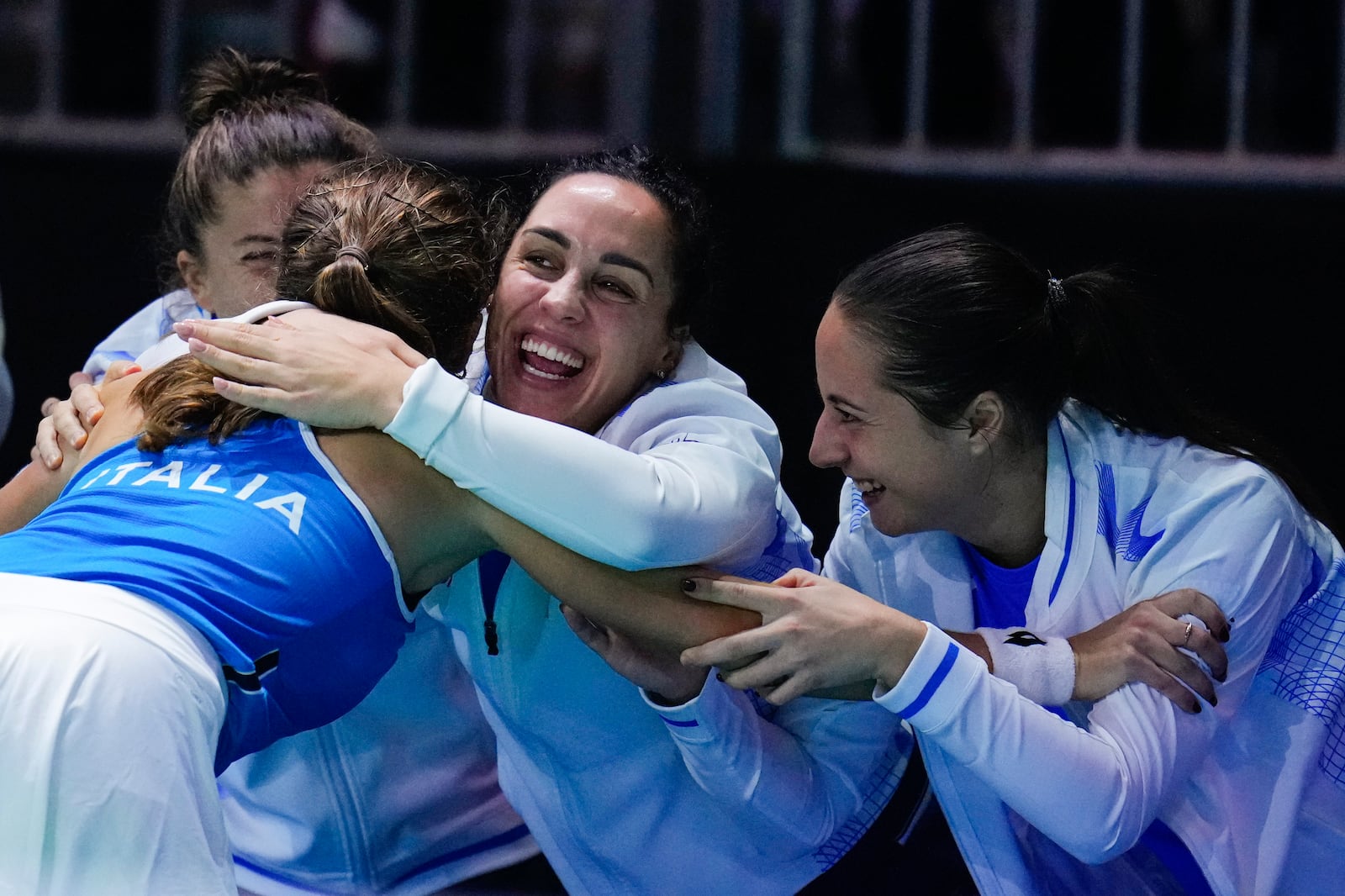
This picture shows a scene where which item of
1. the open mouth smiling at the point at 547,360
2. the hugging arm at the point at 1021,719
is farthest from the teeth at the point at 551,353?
the hugging arm at the point at 1021,719

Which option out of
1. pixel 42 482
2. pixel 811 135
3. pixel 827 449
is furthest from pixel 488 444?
pixel 811 135

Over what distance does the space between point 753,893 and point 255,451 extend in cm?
99

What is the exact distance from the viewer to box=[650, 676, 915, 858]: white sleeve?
191 centimetres

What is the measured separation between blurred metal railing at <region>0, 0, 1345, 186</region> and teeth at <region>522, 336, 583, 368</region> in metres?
1.59

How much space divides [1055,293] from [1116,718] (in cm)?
59

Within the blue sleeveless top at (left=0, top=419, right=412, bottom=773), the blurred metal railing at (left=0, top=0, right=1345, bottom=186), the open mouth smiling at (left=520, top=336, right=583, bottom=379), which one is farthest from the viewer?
the blurred metal railing at (left=0, top=0, right=1345, bottom=186)

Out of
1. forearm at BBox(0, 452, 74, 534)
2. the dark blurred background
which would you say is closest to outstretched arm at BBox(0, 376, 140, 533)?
forearm at BBox(0, 452, 74, 534)

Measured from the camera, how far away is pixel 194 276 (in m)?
2.40

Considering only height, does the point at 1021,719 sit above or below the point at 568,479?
below

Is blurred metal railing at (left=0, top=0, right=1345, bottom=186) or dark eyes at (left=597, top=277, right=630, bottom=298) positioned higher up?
blurred metal railing at (left=0, top=0, right=1345, bottom=186)

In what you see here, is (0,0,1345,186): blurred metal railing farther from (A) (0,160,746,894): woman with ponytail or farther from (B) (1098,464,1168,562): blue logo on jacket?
(A) (0,160,746,894): woman with ponytail

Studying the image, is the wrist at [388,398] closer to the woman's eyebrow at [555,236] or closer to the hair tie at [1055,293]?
the woman's eyebrow at [555,236]

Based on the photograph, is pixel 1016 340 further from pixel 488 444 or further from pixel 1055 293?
pixel 488 444

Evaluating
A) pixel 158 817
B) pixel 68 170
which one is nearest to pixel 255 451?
pixel 158 817
